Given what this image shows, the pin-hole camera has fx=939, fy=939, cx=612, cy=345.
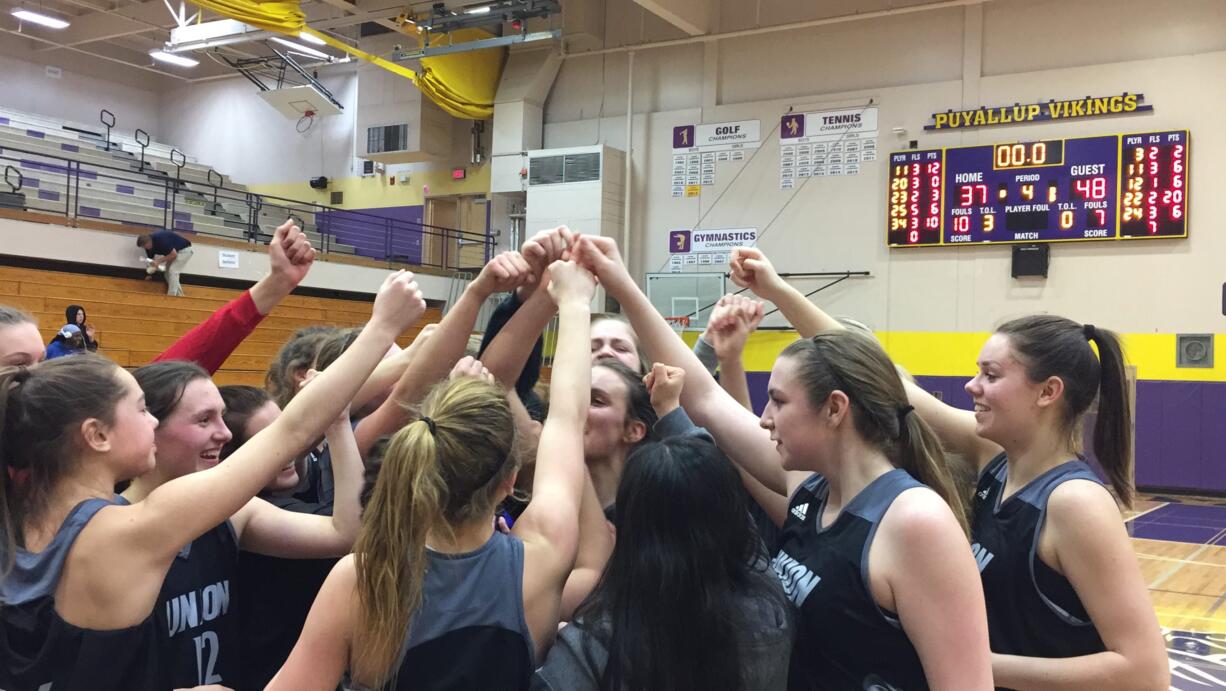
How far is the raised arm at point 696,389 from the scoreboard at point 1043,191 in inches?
408

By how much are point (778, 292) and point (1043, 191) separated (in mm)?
10111

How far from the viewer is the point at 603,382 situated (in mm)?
2287

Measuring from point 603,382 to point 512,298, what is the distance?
34 centimetres

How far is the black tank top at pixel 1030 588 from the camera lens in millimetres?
1918

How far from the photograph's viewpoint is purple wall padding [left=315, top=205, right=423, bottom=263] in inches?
671

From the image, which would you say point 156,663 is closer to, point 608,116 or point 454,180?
point 608,116

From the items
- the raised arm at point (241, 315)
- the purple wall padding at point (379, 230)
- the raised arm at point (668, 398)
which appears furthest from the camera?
the purple wall padding at point (379, 230)

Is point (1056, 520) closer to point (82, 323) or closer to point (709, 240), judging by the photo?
point (82, 323)

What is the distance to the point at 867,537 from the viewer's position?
1.66m

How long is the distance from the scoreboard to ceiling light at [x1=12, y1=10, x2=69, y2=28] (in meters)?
14.1

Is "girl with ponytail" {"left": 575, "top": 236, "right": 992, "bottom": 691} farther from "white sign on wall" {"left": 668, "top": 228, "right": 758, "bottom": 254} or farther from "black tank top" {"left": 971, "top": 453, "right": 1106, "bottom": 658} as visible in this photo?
"white sign on wall" {"left": 668, "top": 228, "right": 758, "bottom": 254}

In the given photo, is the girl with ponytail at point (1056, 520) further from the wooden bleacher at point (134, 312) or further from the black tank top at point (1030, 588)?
the wooden bleacher at point (134, 312)

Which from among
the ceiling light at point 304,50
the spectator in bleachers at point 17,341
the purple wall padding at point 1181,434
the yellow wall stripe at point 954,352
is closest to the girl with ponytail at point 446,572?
the spectator in bleachers at point 17,341

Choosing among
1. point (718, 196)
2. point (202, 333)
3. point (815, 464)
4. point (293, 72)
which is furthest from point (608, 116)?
point (815, 464)
